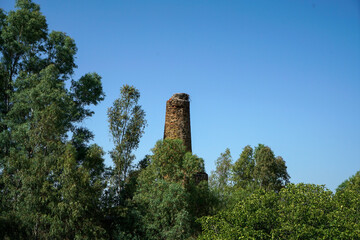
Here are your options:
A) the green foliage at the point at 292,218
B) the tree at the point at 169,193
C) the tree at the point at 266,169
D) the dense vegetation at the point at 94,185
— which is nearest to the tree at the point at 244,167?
the tree at the point at 266,169

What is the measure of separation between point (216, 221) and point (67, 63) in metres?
16.3

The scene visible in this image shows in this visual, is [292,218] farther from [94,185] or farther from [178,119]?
[178,119]

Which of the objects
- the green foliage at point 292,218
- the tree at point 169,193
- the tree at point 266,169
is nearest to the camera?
the green foliage at point 292,218

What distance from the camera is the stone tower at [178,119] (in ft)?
89.3

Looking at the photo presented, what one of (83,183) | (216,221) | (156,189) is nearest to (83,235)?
(83,183)

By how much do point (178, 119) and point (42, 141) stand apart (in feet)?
32.4

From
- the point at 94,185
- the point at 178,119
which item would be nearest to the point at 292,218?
the point at 94,185

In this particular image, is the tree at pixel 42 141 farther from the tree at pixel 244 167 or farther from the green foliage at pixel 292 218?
the tree at pixel 244 167

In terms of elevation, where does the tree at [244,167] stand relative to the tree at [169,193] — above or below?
above

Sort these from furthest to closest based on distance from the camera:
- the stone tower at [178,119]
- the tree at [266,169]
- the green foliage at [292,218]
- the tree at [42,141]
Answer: the tree at [266,169], the stone tower at [178,119], the tree at [42,141], the green foliage at [292,218]

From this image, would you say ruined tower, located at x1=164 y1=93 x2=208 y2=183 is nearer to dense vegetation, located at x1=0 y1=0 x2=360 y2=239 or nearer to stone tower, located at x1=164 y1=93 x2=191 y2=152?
stone tower, located at x1=164 y1=93 x2=191 y2=152

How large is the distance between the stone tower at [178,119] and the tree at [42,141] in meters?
5.45

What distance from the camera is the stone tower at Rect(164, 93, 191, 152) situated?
27.2 metres

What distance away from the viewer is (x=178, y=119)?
27.5 metres
